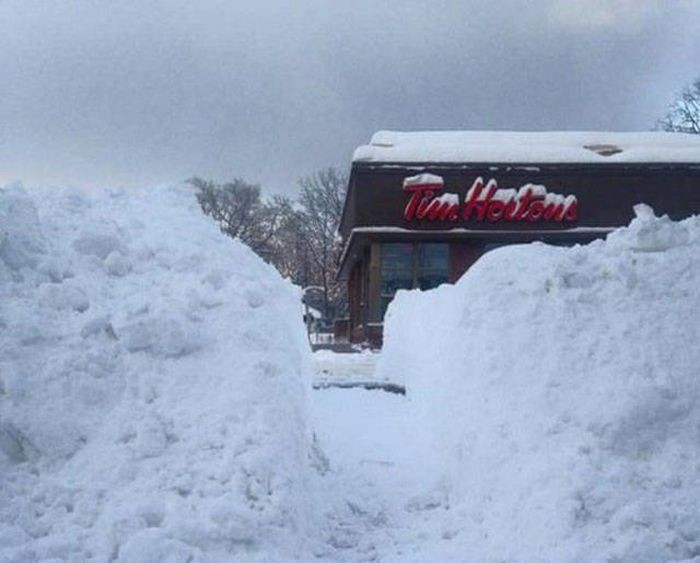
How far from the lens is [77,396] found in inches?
211

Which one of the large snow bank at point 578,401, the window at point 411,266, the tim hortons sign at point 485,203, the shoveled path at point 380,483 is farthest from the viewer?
the window at point 411,266

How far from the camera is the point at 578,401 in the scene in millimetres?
5867

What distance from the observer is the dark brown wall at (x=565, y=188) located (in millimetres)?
23375

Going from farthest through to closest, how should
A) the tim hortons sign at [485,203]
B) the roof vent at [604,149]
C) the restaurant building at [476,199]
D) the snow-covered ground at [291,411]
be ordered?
the roof vent at [604,149] → the restaurant building at [476,199] → the tim hortons sign at [485,203] → the snow-covered ground at [291,411]

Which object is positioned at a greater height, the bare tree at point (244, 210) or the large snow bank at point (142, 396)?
the bare tree at point (244, 210)

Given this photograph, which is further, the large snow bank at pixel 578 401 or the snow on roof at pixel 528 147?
the snow on roof at pixel 528 147

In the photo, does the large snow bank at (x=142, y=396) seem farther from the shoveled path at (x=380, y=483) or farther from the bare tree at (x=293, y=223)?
the bare tree at (x=293, y=223)

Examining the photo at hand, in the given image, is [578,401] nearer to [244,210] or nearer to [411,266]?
[411,266]

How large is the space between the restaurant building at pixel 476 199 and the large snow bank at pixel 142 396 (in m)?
16.3

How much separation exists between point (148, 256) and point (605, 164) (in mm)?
19981

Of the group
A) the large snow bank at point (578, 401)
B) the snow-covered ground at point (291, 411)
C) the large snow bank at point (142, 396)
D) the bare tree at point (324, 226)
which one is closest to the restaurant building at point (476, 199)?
the large snow bank at point (578, 401)

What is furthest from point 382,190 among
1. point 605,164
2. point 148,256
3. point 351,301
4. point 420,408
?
point 148,256

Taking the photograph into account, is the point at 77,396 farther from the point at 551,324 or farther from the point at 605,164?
the point at 605,164

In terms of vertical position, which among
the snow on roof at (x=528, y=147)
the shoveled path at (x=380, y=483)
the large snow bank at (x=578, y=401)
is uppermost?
the snow on roof at (x=528, y=147)
